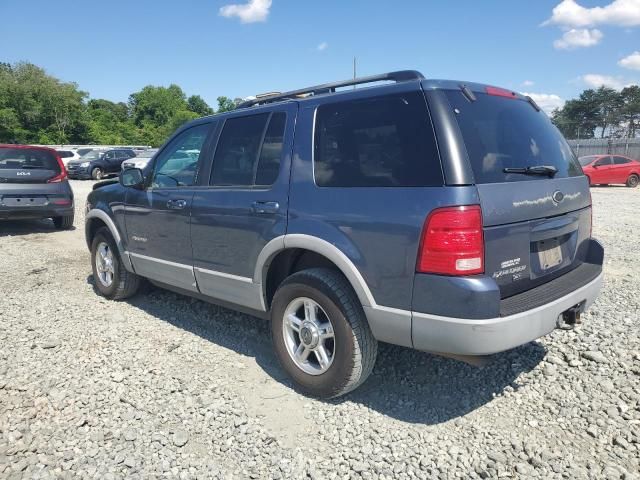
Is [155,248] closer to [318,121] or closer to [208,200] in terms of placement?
[208,200]

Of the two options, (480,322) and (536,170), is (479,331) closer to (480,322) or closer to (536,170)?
(480,322)

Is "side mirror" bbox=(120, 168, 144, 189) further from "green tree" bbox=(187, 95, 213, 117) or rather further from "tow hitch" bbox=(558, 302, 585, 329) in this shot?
"green tree" bbox=(187, 95, 213, 117)

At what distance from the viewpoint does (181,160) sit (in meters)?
4.39

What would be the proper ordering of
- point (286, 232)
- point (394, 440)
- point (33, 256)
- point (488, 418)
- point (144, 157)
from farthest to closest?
point (144, 157) → point (33, 256) → point (286, 232) → point (488, 418) → point (394, 440)

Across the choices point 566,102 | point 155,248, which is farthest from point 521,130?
point 566,102

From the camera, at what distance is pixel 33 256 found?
25.6 ft

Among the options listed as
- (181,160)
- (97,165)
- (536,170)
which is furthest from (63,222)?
(97,165)

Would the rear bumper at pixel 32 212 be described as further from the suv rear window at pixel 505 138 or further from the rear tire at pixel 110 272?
the suv rear window at pixel 505 138

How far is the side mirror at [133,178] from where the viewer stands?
4.66 metres

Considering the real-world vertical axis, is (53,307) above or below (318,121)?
below

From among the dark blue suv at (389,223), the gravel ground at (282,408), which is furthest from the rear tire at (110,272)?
the dark blue suv at (389,223)

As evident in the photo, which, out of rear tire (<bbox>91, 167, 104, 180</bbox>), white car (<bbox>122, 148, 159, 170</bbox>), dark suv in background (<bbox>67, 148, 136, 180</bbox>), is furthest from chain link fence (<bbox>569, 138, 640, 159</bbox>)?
rear tire (<bbox>91, 167, 104, 180</bbox>)

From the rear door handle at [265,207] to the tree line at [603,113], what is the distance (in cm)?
6630

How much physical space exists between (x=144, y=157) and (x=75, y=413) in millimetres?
25443
